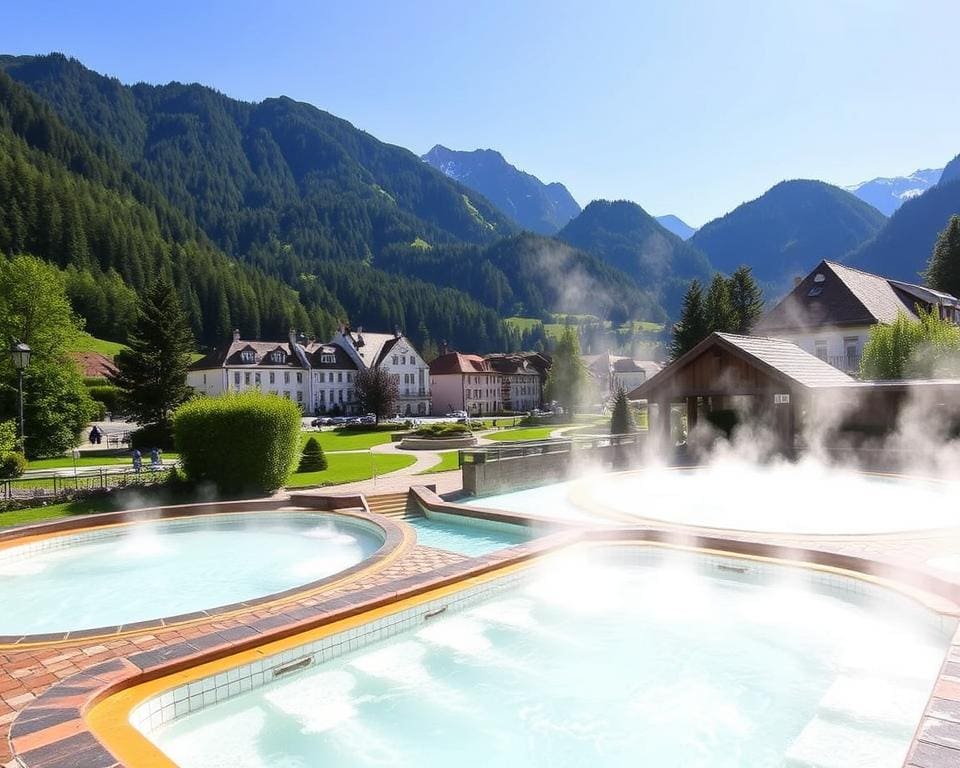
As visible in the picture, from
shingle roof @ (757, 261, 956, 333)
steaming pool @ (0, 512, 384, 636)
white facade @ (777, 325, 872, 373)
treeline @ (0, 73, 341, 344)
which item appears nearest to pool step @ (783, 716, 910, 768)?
steaming pool @ (0, 512, 384, 636)

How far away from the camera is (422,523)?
14.9 metres

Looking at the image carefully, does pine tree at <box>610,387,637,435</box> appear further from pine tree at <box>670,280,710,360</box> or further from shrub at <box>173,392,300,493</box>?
shrub at <box>173,392,300,493</box>

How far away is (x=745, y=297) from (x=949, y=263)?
63.7ft

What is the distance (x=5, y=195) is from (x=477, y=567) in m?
136

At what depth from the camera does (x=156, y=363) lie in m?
39.8

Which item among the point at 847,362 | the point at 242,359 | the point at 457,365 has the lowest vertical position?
the point at 847,362

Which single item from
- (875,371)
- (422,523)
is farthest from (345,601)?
(875,371)

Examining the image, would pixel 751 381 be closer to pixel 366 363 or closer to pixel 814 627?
pixel 814 627

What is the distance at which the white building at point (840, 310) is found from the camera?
37969mm

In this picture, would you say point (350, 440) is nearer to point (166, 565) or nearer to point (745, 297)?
point (166, 565)

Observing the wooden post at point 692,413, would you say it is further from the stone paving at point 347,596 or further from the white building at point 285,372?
the white building at point 285,372

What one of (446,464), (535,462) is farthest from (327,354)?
(535,462)

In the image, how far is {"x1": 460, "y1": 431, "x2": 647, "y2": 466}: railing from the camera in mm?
19047

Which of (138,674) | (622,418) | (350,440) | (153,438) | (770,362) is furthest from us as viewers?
(350,440)
